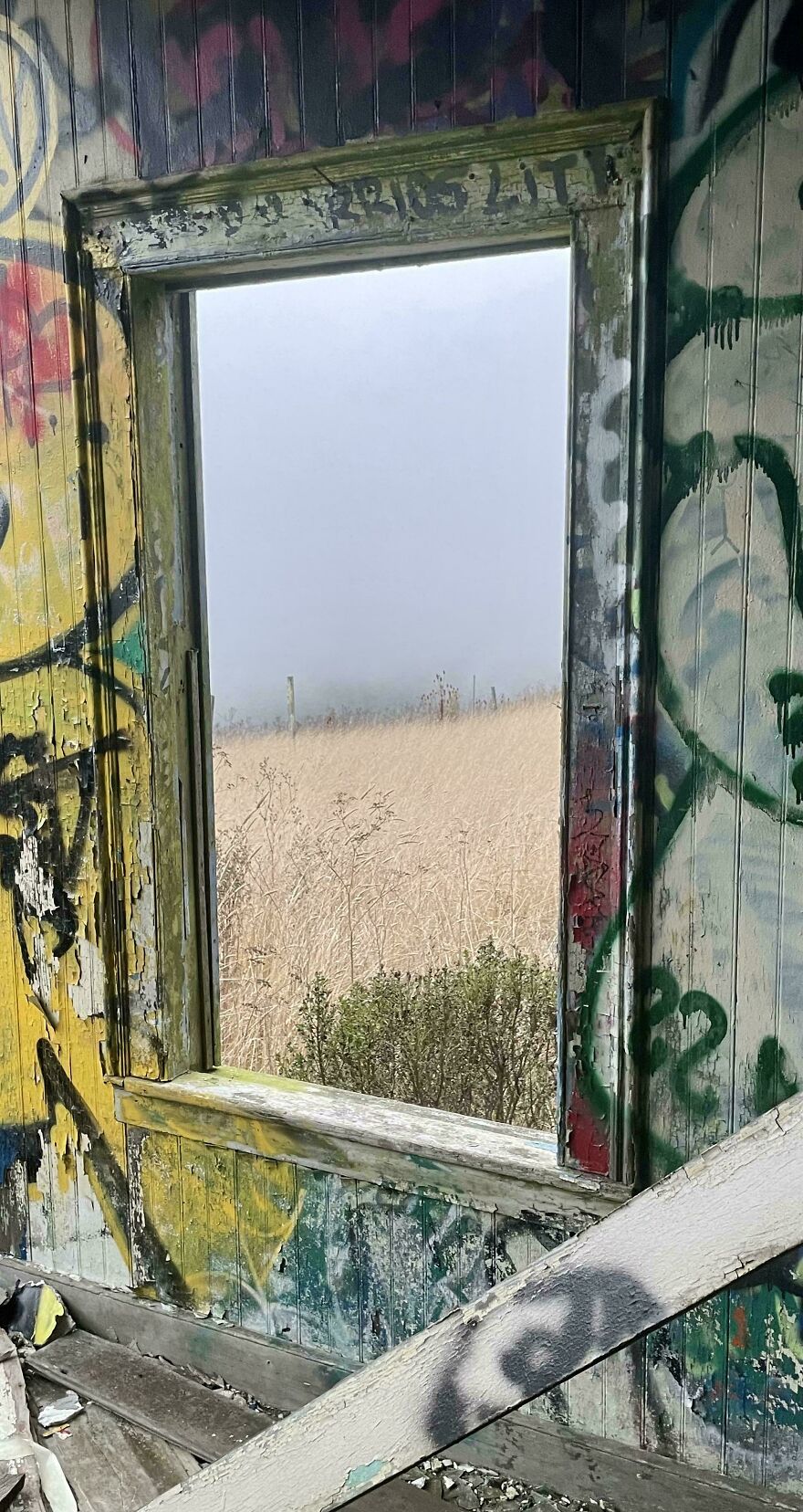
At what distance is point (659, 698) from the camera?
2006mm

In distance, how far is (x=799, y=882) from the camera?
192cm

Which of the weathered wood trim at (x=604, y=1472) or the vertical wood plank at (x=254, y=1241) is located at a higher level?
the vertical wood plank at (x=254, y=1241)

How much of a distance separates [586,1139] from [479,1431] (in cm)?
55

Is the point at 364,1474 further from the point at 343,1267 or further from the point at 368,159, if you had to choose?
the point at 368,159

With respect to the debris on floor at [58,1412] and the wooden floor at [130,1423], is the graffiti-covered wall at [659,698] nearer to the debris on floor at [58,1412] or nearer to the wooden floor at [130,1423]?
the wooden floor at [130,1423]

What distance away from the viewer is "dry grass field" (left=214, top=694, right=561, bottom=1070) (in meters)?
2.32

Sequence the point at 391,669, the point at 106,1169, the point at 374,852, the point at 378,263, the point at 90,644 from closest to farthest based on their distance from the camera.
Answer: the point at 378,263 < the point at 391,669 < the point at 374,852 < the point at 90,644 < the point at 106,1169

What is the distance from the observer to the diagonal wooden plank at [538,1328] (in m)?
0.81

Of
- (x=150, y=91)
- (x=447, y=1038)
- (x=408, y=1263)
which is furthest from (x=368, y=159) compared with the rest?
(x=408, y=1263)

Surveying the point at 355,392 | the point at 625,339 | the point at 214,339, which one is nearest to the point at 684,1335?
the point at 625,339

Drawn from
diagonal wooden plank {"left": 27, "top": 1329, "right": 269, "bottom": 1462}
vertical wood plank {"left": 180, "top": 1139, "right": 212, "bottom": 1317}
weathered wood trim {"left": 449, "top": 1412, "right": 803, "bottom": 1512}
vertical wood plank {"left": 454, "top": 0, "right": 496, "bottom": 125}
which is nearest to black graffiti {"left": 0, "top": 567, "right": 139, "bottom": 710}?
vertical wood plank {"left": 180, "top": 1139, "right": 212, "bottom": 1317}

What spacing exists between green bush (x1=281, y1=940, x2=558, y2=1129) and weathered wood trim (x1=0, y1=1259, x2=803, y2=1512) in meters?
0.59

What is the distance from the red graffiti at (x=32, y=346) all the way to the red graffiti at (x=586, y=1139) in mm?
1871

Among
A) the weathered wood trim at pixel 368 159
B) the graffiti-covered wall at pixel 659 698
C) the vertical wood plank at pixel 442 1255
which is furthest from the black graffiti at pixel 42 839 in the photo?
the weathered wood trim at pixel 368 159
